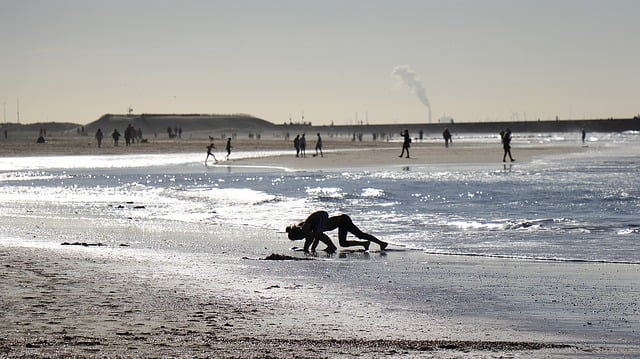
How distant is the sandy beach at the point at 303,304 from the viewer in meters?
8.16

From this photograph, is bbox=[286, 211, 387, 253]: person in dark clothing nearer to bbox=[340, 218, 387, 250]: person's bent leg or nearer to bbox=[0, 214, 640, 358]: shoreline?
bbox=[340, 218, 387, 250]: person's bent leg

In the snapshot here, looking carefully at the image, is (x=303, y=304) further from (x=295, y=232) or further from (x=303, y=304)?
(x=295, y=232)

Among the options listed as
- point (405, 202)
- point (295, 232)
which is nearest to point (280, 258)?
point (295, 232)

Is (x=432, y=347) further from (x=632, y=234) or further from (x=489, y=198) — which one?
(x=489, y=198)

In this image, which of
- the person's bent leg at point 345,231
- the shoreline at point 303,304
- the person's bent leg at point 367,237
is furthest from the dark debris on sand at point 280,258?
the person's bent leg at point 367,237

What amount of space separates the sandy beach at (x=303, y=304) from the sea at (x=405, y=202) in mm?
2278

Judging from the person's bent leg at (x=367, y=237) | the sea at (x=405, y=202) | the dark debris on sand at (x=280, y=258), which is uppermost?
the person's bent leg at (x=367, y=237)

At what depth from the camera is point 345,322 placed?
941 cm

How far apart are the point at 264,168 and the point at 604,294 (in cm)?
3744

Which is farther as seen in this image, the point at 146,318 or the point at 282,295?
the point at 282,295

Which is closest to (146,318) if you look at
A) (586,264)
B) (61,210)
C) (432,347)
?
(432,347)

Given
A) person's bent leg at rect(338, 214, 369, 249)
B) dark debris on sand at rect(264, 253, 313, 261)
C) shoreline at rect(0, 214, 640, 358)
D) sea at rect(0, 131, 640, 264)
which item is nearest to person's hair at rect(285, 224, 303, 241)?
shoreline at rect(0, 214, 640, 358)

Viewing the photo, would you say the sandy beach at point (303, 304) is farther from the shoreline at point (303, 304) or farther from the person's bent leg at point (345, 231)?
the person's bent leg at point (345, 231)

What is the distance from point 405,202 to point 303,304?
1632 cm
